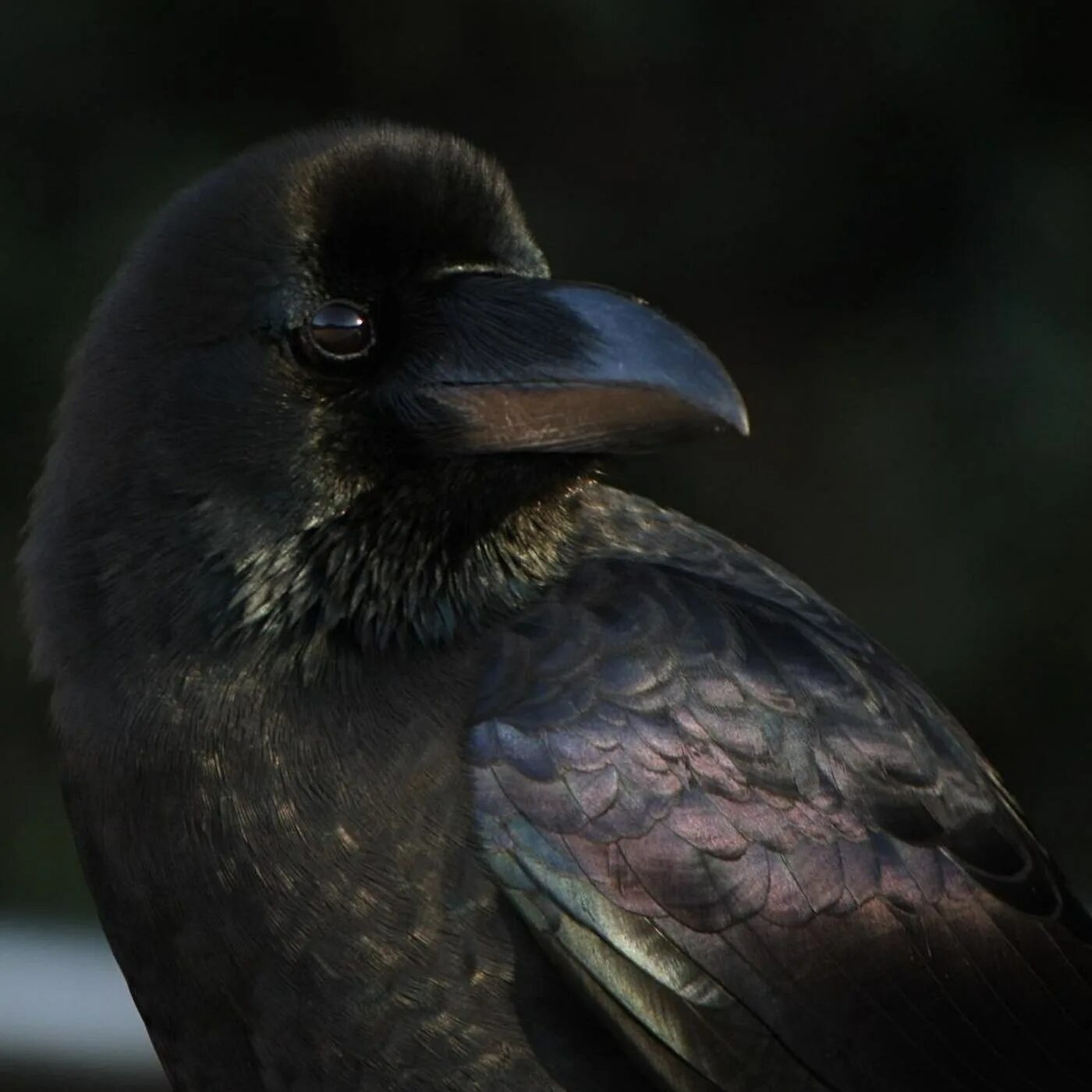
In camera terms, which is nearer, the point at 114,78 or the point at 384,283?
the point at 384,283

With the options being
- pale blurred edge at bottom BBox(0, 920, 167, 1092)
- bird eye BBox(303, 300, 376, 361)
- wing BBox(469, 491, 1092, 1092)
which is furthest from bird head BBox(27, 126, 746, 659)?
pale blurred edge at bottom BBox(0, 920, 167, 1092)

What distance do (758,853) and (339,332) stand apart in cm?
79

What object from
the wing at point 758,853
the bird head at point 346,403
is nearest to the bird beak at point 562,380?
the bird head at point 346,403

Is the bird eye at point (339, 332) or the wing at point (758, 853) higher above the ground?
the bird eye at point (339, 332)

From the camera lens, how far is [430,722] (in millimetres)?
2322

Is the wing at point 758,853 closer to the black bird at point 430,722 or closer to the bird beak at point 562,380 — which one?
the black bird at point 430,722

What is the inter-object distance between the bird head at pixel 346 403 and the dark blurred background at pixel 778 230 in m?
2.77

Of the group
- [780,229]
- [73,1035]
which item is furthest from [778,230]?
[73,1035]

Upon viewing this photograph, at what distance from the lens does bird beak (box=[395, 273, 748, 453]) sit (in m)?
2.33

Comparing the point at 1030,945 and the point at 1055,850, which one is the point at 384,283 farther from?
the point at 1055,850

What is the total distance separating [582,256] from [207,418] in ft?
11.3

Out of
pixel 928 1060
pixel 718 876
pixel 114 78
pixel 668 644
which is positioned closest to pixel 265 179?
pixel 668 644

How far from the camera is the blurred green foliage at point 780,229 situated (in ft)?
17.2

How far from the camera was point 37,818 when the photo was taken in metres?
5.50
